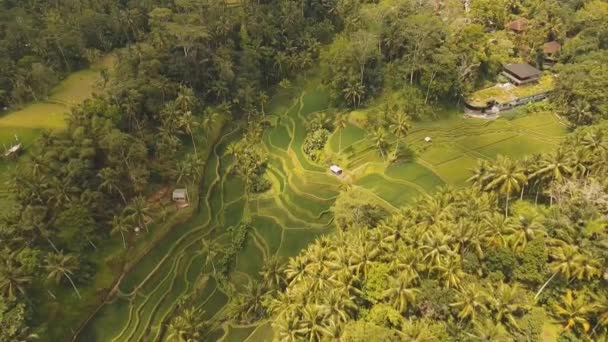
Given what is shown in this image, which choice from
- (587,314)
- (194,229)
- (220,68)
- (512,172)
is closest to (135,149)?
(194,229)

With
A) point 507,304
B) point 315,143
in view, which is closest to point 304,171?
point 315,143

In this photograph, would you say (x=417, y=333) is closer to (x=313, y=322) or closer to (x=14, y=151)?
(x=313, y=322)

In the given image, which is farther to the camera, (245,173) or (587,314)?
(245,173)

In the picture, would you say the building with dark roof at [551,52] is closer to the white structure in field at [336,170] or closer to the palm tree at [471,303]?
the white structure in field at [336,170]

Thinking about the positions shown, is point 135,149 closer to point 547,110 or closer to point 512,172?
point 512,172

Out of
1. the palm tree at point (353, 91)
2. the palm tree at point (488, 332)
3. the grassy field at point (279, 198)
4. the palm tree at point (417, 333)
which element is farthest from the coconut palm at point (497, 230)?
the palm tree at point (353, 91)

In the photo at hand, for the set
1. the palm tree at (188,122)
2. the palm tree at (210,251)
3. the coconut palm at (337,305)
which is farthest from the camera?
the palm tree at (188,122)
